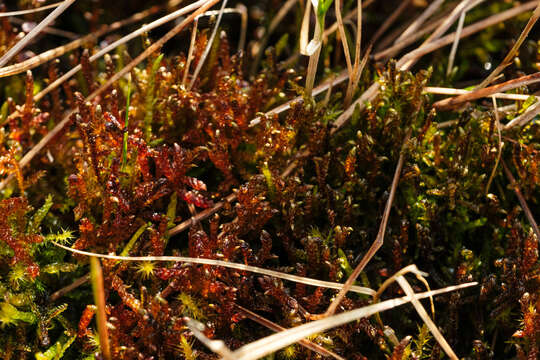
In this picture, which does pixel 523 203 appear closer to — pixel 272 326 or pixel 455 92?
pixel 455 92

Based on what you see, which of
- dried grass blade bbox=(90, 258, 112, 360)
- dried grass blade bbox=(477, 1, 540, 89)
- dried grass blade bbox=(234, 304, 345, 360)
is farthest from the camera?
dried grass blade bbox=(477, 1, 540, 89)

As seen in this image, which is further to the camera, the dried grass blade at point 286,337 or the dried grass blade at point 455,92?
the dried grass blade at point 455,92

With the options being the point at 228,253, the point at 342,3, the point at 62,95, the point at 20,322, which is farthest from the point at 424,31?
the point at 20,322

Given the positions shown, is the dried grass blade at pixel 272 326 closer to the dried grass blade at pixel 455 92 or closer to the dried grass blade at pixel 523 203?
the dried grass blade at pixel 523 203

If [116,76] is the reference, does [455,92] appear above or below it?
below

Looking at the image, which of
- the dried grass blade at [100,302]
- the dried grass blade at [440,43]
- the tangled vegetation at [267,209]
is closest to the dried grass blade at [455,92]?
the tangled vegetation at [267,209]

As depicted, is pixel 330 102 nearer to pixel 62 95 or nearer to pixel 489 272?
pixel 489 272

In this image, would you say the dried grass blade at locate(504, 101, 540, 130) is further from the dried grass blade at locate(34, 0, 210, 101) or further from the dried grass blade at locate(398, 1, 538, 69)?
the dried grass blade at locate(34, 0, 210, 101)

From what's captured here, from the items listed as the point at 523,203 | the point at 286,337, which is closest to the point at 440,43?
the point at 523,203

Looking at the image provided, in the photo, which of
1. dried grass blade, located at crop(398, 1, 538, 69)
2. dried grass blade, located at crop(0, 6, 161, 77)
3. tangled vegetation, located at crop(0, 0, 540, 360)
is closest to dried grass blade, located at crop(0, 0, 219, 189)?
tangled vegetation, located at crop(0, 0, 540, 360)
